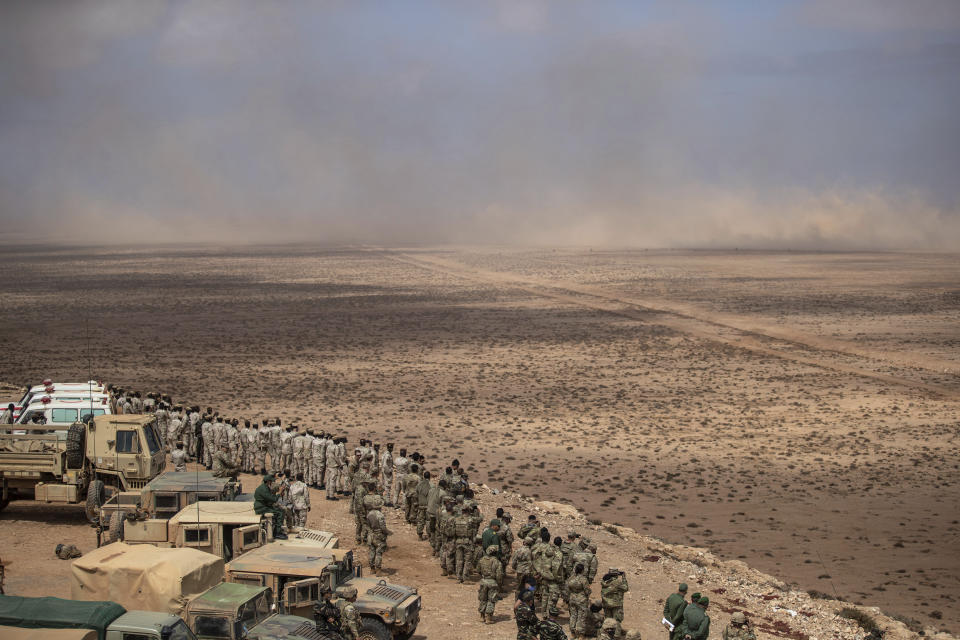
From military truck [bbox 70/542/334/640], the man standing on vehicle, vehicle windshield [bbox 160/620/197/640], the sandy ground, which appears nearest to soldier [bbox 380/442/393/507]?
the sandy ground

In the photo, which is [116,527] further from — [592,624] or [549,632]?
[592,624]

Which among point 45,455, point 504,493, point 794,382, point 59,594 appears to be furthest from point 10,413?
point 794,382

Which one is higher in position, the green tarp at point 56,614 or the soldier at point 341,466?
the green tarp at point 56,614

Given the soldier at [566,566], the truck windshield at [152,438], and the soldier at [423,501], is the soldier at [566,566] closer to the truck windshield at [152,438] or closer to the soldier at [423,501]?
the soldier at [423,501]

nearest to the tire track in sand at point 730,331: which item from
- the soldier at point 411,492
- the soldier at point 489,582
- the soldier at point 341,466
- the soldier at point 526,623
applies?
the soldier at point 341,466

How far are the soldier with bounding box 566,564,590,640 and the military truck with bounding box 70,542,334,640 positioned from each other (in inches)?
152

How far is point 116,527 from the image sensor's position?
50.4 ft

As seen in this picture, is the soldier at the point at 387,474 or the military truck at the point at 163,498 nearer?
the military truck at the point at 163,498

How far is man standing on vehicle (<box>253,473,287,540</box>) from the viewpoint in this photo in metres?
14.7

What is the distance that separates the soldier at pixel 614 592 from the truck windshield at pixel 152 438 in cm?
901

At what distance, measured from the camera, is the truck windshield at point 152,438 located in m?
18.8

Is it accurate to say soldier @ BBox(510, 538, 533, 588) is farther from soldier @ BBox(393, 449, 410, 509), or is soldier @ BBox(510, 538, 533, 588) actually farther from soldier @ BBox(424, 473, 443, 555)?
soldier @ BBox(393, 449, 410, 509)

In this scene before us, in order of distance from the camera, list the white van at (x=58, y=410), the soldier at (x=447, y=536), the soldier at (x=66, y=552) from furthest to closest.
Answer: the white van at (x=58, y=410), the soldier at (x=66, y=552), the soldier at (x=447, y=536)

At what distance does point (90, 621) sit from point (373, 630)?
337 cm
